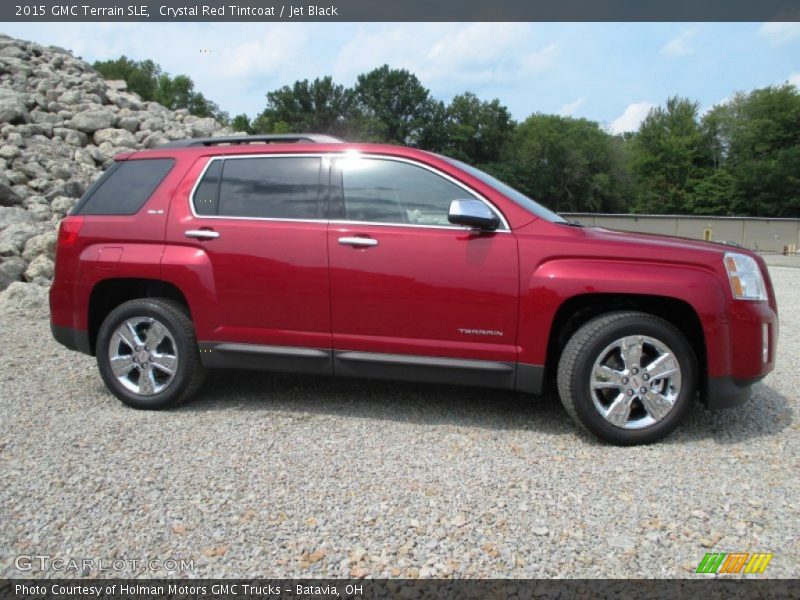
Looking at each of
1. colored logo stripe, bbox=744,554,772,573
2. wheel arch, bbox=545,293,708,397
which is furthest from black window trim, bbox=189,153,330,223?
colored logo stripe, bbox=744,554,772,573

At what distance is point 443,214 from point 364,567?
225 cm

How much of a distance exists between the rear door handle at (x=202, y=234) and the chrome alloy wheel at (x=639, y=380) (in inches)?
102

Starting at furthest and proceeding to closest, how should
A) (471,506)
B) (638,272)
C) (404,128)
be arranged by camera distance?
(404,128) → (638,272) → (471,506)

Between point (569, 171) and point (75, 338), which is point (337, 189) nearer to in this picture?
point (75, 338)

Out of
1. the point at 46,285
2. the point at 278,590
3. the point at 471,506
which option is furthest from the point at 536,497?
the point at 46,285

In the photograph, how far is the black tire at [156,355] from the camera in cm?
434

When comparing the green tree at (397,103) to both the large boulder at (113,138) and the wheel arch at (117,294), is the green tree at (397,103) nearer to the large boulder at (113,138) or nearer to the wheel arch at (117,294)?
the large boulder at (113,138)

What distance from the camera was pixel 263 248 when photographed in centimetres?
414

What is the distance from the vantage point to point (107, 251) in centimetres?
444

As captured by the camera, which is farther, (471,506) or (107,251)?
(107,251)

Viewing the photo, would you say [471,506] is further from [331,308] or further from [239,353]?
[239,353]

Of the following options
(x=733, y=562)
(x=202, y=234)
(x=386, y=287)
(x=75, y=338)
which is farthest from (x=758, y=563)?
(x=75, y=338)

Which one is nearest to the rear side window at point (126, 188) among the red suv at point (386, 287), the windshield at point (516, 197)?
the red suv at point (386, 287)

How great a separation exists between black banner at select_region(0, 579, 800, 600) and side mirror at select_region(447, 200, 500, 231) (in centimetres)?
207
